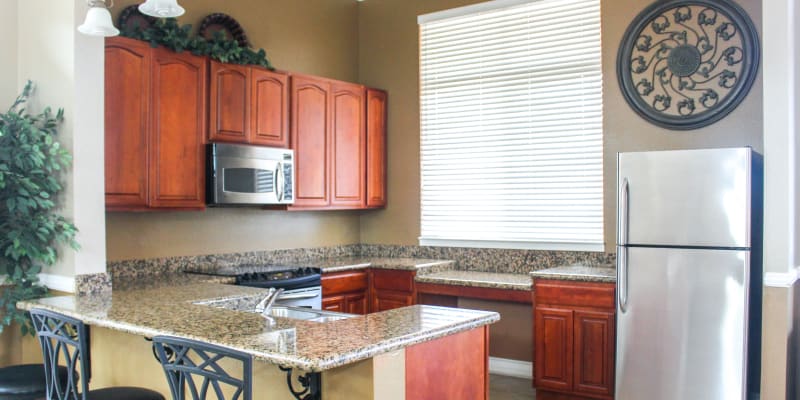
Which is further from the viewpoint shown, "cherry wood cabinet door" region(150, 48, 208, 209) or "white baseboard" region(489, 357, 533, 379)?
"white baseboard" region(489, 357, 533, 379)

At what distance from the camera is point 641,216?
388 cm

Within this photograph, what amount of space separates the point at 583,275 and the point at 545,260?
0.85 m

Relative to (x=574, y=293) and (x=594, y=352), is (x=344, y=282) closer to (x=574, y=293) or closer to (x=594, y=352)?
(x=574, y=293)

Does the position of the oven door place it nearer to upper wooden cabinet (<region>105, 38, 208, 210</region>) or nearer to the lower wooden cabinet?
upper wooden cabinet (<region>105, 38, 208, 210</region>)

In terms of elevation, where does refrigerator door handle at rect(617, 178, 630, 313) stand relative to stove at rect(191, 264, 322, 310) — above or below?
above

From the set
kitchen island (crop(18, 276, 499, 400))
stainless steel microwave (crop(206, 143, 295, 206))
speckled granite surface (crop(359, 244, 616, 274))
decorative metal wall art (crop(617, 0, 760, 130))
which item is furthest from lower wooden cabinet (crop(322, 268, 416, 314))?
decorative metal wall art (crop(617, 0, 760, 130))

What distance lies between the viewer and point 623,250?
3.92m

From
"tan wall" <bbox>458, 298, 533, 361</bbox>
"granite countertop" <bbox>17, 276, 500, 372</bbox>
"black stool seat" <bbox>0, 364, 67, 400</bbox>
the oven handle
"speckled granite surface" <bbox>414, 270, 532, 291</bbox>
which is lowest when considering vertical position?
"tan wall" <bbox>458, 298, 533, 361</bbox>

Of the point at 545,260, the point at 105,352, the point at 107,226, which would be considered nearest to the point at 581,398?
the point at 545,260

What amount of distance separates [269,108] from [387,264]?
1.52 m

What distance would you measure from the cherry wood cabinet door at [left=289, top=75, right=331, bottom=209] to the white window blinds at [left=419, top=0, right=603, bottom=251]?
0.93m

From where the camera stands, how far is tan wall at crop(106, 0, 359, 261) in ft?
14.6

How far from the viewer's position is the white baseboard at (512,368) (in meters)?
5.21

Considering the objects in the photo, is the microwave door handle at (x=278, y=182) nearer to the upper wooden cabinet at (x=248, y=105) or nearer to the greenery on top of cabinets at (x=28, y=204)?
the upper wooden cabinet at (x=248, y=105)
